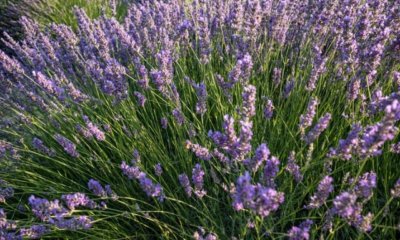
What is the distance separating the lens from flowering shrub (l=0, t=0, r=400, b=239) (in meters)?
1.51

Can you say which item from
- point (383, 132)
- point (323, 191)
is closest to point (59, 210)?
point (323, 191)

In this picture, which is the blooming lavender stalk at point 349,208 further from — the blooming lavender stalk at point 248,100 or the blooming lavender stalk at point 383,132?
the blooming lavender stalk at point 248,100

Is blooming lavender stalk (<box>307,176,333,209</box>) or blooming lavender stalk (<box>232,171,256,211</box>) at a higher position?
blooming lavender stalk (<box>232,171,256,211</box>)

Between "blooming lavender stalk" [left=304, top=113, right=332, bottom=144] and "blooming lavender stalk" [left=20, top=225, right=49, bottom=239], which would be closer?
"blooming lavender stalk" [left=304, top=113, right=332, bottom=144]

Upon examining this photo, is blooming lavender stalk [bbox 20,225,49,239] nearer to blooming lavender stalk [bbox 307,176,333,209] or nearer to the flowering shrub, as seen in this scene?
the flowering shrub

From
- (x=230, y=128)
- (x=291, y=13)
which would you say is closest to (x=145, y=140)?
(x=230, y=128)

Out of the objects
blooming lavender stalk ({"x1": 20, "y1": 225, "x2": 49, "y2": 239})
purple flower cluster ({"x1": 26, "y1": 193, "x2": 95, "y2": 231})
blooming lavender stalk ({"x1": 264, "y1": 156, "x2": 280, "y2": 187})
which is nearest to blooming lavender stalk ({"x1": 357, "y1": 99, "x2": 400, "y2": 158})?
blooming lavender stalk ({"x1": 264, "y1": 156, "x2": 280, "y2": 187})

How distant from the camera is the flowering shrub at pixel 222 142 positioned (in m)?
1.51

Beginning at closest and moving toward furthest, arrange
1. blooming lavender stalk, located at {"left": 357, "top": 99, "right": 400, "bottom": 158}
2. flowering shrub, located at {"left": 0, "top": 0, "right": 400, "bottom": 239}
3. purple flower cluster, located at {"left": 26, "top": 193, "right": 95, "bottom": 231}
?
blooming lavender stalk, located at {"left": 357, "top": 99, "right": 400, "bottom": 158}
purple flower cluster, located at {"left": 26, "top": 193, "right": 95, "bottom": 231}
flowering shrub, located at {"left": 0, "top": 0, "right": 400, "bottom": 239}

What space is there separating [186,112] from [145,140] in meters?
0.37

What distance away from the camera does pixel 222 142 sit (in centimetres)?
136

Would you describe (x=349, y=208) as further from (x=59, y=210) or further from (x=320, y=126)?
(x=59, y=210)

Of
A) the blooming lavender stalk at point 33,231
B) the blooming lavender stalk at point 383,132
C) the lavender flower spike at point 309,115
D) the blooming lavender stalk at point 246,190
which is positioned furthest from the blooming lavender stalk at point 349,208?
the blooming lavender stalk at point 33,231

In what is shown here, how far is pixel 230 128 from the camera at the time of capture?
129cm
